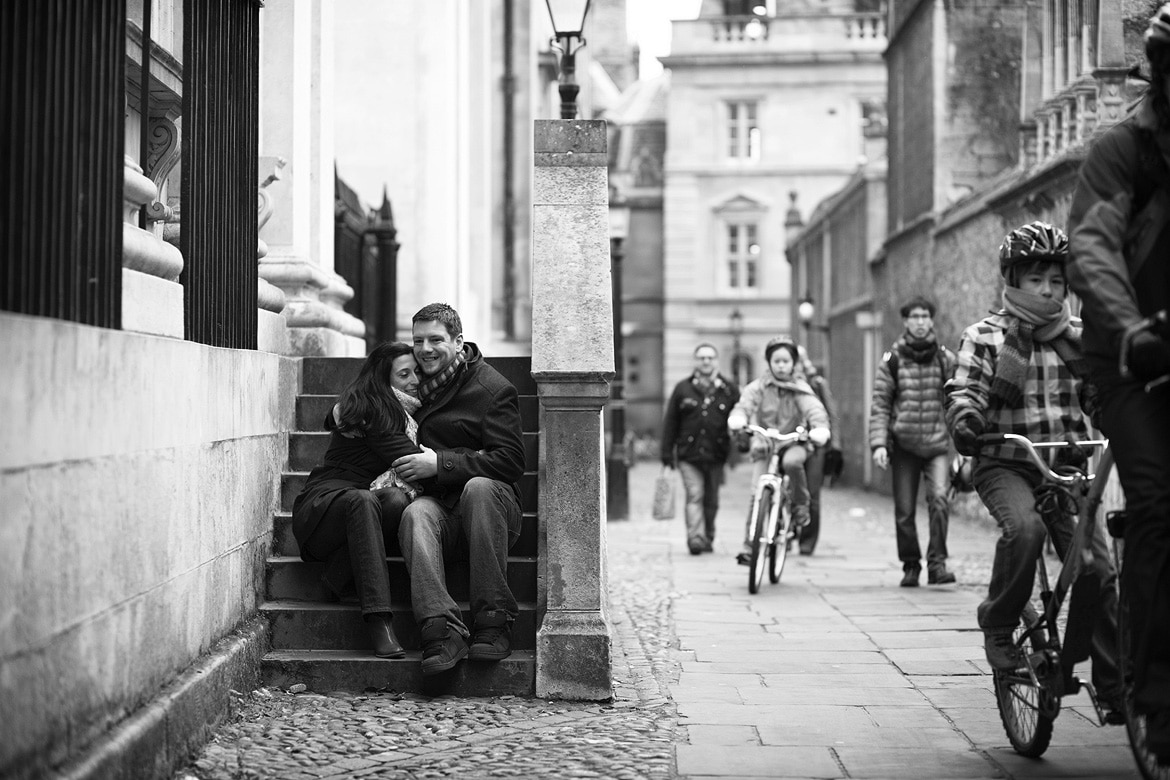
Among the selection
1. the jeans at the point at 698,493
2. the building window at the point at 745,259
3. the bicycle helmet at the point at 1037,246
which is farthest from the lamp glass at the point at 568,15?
the building window at the point at 745,259

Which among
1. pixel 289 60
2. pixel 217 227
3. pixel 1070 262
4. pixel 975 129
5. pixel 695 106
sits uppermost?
pixel 695 106

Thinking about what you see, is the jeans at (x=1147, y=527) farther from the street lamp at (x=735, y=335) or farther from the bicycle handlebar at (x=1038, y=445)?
the street lamp at (x=735, y=335)

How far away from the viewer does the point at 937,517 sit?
10.2 metres

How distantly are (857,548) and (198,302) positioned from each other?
340 inches

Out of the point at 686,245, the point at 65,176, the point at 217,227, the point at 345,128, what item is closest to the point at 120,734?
the point at 65,176

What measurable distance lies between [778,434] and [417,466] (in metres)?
4.96

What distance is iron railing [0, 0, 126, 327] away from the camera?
3.98 meters

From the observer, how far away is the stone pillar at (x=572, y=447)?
623 cm

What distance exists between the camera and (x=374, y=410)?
650 centimetres

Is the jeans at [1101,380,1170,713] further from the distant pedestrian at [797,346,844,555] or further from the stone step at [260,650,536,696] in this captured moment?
the distant pedestrian at [797,346,844,555]

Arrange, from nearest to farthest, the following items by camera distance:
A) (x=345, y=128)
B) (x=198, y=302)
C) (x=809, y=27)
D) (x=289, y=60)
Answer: (x=198, y=302) → (x=289, y=60) → (x=345, y=128) → (x=809, y=27)

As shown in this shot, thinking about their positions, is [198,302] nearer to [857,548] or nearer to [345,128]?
[345,128]

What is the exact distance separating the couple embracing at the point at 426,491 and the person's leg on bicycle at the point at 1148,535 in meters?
2.80

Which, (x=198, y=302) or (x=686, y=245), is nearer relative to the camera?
(x=198, y=302)
